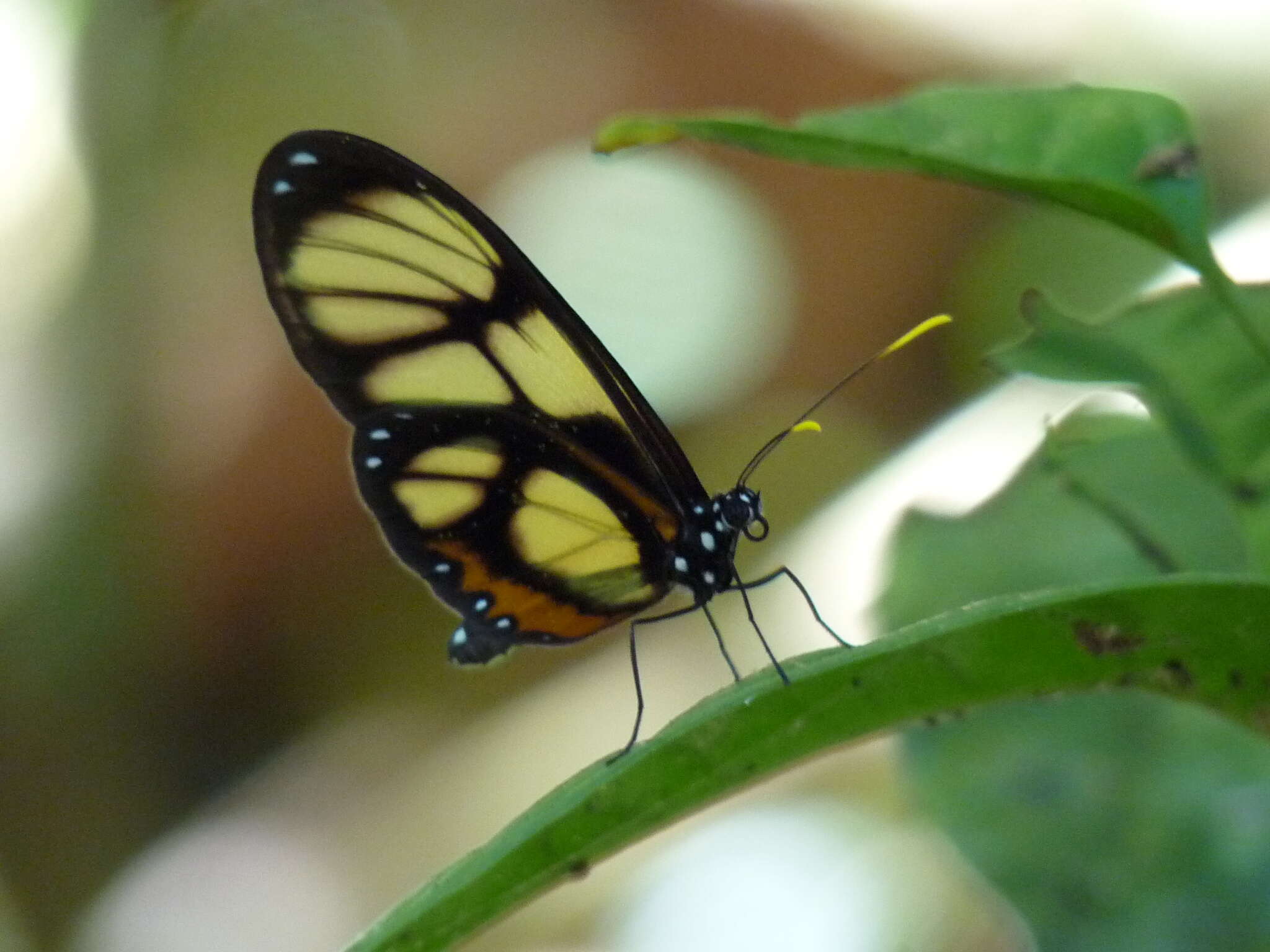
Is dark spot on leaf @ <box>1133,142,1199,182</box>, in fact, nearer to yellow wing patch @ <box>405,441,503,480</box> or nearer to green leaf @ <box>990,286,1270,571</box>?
green leaf @ <box>990,286,1270,571</box>

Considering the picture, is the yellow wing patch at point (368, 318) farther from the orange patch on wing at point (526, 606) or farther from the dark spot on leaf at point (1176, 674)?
the dark spot on leaf at point (1176, 674)

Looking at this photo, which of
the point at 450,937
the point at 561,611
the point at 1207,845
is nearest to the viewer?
the point at 450,937

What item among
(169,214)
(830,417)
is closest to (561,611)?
(830,417)

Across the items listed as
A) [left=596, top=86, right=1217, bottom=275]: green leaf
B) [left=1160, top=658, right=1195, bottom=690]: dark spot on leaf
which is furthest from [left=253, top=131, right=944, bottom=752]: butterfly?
[left=1160, top=658, right=1195, bottom=690]: dark spot on leaf

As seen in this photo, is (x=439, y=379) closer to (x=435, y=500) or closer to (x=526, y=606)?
(x=435, y=500)

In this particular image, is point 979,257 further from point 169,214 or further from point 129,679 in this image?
point 129,679
